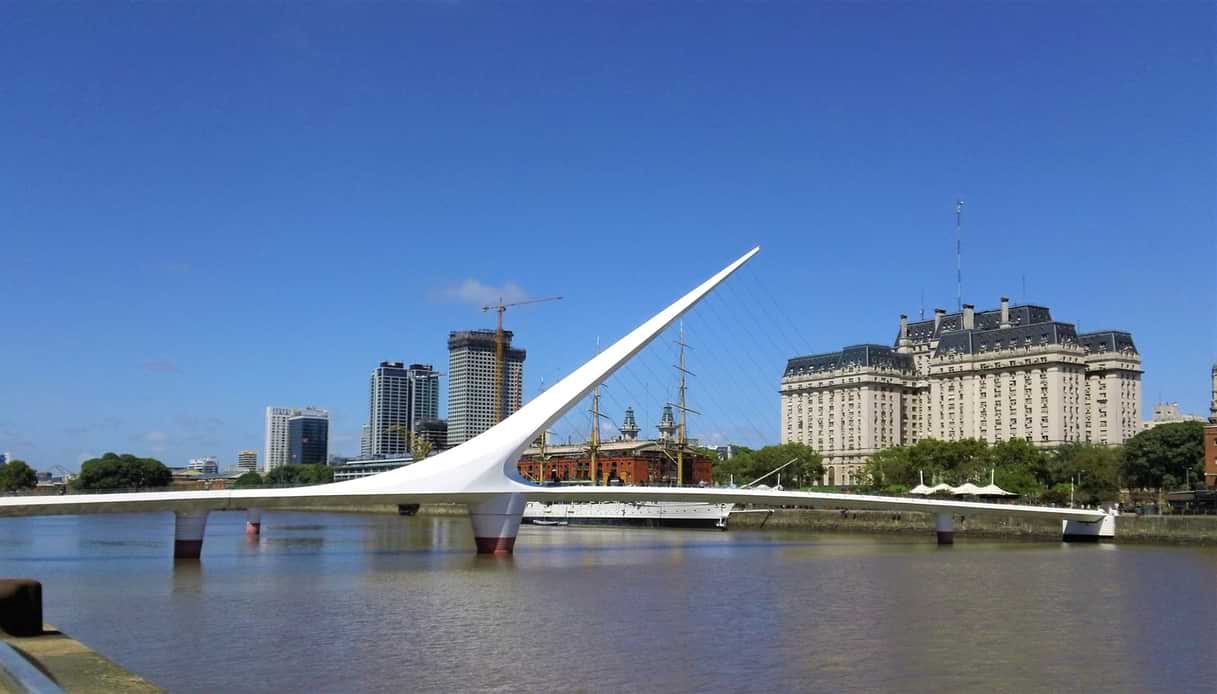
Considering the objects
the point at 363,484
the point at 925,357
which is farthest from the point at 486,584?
the point at 925,357

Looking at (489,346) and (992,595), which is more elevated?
(489,346)

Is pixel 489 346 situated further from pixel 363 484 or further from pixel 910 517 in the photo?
pixel 363 484

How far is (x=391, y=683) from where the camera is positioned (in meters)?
13.4

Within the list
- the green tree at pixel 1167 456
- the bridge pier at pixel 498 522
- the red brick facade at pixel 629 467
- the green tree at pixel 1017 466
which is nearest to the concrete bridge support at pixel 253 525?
the bridge pier at pixel 498 522

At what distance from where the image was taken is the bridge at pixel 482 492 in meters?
28.0

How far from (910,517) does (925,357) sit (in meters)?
60.4

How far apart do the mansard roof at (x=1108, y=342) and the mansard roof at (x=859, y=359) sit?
16.2m

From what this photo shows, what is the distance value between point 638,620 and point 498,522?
46.6 ft

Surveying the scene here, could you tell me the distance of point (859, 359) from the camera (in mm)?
107625

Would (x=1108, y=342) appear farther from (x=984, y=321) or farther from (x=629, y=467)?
(x=629, y=467)

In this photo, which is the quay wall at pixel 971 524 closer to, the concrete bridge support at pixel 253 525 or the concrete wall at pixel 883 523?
the concrete wall at pixel 883 523

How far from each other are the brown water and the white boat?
26296 millimetres

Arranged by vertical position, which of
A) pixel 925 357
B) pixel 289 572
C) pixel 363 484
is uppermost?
pixel 925 357

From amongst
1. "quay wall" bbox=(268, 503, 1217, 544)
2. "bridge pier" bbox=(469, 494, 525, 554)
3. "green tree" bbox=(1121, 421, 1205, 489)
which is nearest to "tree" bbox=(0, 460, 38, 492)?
"quay wall" bbox=(268, 503, 1217, 544)
